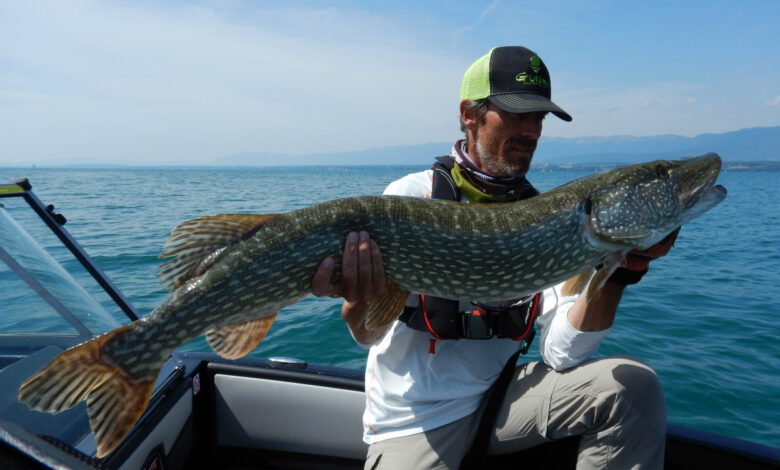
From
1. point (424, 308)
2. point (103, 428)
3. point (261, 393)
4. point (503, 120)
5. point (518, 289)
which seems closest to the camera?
point (103, 428)

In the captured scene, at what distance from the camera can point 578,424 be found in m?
2.33

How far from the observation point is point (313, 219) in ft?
6.89

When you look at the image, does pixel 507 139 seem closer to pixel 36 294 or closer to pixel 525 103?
pixel 525 103

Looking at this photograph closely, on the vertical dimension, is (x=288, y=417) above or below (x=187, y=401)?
below

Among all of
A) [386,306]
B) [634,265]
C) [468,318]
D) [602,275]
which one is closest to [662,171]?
[634,265]

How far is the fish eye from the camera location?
2.32 meters

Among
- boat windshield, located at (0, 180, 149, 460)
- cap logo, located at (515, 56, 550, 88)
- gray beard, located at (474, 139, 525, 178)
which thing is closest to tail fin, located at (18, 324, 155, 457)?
boat windshield, located at (0, 180, 149, 460)

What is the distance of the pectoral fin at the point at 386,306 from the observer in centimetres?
220

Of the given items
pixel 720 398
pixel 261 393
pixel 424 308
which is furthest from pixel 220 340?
pixel 720 398

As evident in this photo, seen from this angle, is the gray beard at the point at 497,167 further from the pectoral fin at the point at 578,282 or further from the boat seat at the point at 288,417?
the boat seat at the point at 288,417

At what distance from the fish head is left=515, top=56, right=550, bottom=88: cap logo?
0.77 meters

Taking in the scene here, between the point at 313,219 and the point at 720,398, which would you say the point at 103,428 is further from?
the point at 720,398

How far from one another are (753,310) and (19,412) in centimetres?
1058

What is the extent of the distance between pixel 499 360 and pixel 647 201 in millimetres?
1142
